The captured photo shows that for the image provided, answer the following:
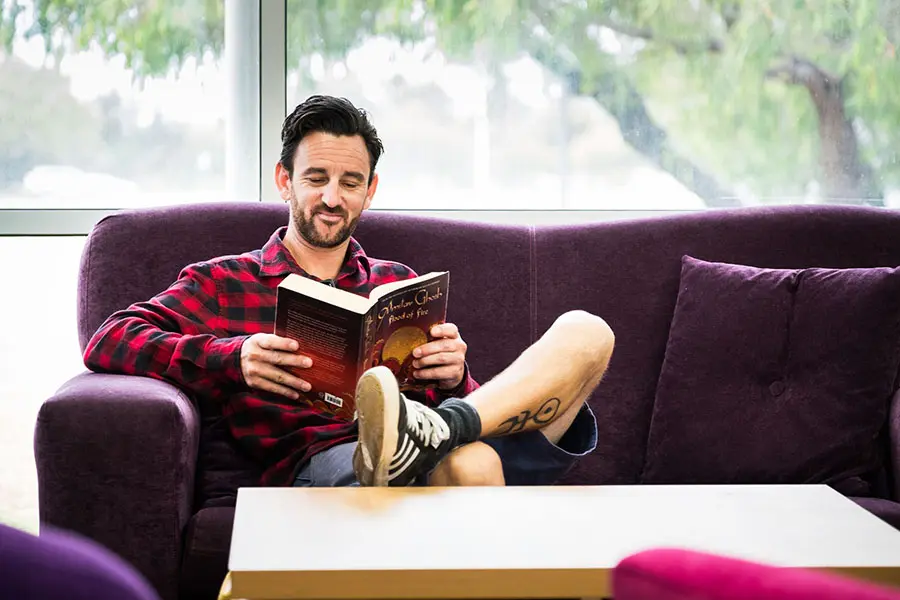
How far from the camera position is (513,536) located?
141 centimetres

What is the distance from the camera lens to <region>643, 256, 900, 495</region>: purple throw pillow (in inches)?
89.4

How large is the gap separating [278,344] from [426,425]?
390 mm

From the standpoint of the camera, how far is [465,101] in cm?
320

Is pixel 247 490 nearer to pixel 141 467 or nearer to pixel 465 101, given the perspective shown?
pixel 141 467

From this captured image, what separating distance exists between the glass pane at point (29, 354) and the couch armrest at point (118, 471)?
4.21 feet

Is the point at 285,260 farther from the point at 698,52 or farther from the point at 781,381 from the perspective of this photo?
the point at 698,52

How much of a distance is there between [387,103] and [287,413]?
1.33 metres

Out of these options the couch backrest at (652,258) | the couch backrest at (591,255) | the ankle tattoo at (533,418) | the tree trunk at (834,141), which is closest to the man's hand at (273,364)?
the ankle tattoo at (533,418)

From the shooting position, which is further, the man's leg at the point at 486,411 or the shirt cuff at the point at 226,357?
the shirt cuff at the point at 226,357

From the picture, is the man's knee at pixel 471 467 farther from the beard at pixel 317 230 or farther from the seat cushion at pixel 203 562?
the beard at pixel 317 230

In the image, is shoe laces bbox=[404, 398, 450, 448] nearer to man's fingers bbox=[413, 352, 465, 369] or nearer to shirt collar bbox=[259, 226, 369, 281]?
man's fingers bbox=[413, 352, 465, 369]

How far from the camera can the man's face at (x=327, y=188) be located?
2.31 metres

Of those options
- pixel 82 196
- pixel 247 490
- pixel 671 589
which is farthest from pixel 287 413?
pixel 671 589

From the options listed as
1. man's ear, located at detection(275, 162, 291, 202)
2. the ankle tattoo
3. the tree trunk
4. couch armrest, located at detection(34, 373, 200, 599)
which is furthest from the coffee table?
the tree trunk
